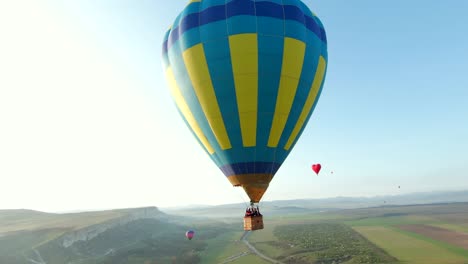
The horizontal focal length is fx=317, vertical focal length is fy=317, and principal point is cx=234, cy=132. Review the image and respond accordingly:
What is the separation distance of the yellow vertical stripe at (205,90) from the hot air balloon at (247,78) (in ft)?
0.21

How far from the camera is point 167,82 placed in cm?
2453

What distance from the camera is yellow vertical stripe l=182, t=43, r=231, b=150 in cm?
2100

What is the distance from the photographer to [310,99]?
23156 millimetres

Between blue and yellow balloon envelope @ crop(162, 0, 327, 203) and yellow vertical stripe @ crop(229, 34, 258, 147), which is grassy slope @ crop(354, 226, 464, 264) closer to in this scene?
blue and yellow balloon envelope @ crop(162, 0, 327, 203)

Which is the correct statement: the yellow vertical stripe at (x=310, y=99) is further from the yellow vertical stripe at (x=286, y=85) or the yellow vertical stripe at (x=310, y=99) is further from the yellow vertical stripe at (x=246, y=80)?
the yellow vertical stripe at (x=246, y=80)

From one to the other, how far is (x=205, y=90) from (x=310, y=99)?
25.4 ft

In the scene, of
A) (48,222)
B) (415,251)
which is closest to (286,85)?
(415,251)

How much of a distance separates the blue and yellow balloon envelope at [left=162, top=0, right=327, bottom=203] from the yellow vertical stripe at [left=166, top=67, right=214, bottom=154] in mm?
537

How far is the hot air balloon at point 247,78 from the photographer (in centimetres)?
2033

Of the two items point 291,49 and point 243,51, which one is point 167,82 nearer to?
point 243,51

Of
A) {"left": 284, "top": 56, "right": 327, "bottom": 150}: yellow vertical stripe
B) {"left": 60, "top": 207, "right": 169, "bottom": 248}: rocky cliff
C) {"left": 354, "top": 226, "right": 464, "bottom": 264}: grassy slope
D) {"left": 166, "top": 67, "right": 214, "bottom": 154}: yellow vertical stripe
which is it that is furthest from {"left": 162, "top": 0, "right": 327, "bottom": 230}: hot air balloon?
{"left": 60, "top": 207, "right": 169, "bottom": 248}: rocky cliff

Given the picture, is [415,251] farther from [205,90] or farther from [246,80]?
[205,90]

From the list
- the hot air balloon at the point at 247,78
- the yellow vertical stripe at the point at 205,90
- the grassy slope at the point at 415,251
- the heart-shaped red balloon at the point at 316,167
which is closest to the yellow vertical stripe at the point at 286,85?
the hot air balloon at the point at 247,78

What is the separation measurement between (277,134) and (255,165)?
2.63 metres
